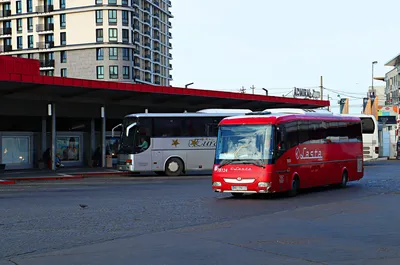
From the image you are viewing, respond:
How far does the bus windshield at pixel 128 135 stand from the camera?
1320 inches

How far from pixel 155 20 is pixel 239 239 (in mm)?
114039

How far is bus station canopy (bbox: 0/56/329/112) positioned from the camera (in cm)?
3459

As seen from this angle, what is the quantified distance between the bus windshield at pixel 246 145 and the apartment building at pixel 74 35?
83.0 metres

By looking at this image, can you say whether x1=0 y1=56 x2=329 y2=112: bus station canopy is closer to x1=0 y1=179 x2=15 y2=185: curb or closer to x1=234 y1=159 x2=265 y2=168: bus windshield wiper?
x1=0 y1=179 x2=15 y2=185: curb

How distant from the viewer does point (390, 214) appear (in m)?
14.6

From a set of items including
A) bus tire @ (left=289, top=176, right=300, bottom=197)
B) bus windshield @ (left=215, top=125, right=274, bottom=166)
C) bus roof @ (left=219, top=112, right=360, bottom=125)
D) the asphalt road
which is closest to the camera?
the asphalt road

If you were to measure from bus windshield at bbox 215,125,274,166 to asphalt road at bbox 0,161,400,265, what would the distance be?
126cm

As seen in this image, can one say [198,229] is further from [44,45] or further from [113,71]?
[44,45]

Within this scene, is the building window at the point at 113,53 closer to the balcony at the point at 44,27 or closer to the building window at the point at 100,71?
the building window at the point at 100,71

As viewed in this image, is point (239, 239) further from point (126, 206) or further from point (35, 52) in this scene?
point (35, 52)

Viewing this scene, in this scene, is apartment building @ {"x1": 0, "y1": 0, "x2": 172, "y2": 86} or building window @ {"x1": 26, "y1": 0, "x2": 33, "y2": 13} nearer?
apartment building @ {"x1": 0, "y1": 0, "x2": 172, "y2": 86}

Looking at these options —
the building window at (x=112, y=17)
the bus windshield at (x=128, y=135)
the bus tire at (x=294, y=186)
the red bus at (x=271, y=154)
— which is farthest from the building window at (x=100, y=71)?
the bus tire at (x=294, y=186)

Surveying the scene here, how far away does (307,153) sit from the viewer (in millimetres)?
21266

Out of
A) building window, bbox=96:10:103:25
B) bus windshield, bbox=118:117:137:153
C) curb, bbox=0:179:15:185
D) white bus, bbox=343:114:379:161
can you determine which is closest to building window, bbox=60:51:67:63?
building window, bbox=96:10:103:25
